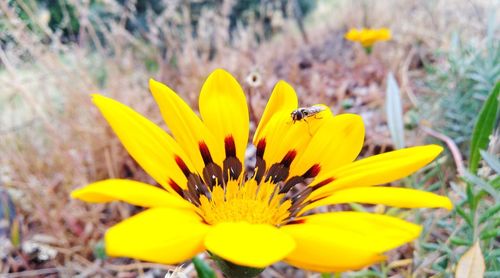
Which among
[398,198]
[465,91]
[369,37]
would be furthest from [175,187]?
[369,37]

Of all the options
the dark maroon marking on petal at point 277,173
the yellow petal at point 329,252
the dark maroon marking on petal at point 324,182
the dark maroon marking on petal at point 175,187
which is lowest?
the dark maroon marking on petal at point 277,173

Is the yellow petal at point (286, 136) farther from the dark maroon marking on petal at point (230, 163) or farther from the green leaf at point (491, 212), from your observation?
the green leaf at point (491, 212)

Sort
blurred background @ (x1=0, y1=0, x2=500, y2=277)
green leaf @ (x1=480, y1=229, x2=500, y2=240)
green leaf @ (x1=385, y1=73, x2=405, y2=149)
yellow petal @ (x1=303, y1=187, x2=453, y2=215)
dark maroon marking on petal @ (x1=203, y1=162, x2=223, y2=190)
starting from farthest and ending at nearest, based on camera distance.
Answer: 1. green leaf @ (x1=385, y1=73, x2=405, y2=149)
2. blurred background @ (x1=0, y1=0, x2=500, y2=277)
3. green leaf @ (x1=480, y1=229, x2=500, y2=240)
4. dark maroon marking on petal @ (x1=203, y1=162, x2=223, y2=190)
5. yellow petal @ (x1=303, y1=187, x2=453, y2=215)

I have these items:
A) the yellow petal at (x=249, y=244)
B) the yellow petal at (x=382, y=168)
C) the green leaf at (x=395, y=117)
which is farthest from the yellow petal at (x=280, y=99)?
the green leaf at (x=395, y=117)

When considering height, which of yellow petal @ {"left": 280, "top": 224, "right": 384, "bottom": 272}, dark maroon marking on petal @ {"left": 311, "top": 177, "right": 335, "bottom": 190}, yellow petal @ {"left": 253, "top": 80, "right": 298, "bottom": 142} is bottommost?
dark maroon marking on petal @ {"left": 311, "top": 177, "right": 335, "bottom": 190}

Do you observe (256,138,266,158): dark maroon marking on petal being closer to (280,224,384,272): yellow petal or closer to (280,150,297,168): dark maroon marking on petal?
(280,150,297,168): dark maroon marking on petal

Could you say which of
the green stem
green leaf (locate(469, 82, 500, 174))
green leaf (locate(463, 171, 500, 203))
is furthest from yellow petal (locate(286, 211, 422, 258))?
green leaf (locate(469, 82, 500, 174))

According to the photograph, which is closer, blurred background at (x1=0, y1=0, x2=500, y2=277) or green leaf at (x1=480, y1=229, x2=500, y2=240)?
green leaf at (x1=480, y1=229, x2=500, y2=240)
